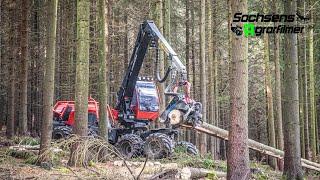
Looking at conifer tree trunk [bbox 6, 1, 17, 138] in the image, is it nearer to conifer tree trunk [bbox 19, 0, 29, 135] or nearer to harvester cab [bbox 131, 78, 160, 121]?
conifer tree trunk [bbox 19, 0, 29, 135]

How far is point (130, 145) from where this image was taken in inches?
484

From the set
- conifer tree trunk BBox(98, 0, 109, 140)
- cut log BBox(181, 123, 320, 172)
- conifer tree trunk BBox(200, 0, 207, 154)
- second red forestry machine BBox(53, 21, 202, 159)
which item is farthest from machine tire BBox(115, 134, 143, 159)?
conifer tree trunk BBox(200, 0, 207, 154)

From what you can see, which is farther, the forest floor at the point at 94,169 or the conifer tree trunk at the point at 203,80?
the conifer tree trunk at the point at 203,80

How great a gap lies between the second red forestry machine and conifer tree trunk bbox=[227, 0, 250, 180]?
405 centimetres

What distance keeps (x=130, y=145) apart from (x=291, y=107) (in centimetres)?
491

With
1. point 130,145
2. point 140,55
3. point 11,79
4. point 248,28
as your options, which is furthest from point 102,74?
point 11,79

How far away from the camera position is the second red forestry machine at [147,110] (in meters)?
11.1

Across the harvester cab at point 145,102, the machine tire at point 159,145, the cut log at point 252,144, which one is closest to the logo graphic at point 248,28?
the cut log at point 252,144

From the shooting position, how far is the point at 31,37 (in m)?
19.2

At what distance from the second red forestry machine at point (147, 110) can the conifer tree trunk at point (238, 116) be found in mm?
4052

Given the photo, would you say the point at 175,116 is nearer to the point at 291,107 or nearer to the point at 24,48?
the point at 291,107

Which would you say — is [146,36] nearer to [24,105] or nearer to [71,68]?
[24,105]

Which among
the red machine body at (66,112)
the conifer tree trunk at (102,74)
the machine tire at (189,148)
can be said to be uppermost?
the conifer tree trunk at (102,74)

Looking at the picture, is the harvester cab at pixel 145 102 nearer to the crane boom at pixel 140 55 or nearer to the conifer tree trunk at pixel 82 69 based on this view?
the crane boom at pixel 140 55
